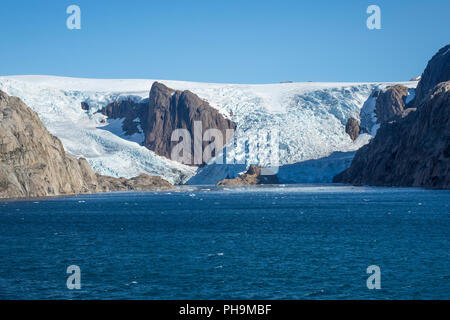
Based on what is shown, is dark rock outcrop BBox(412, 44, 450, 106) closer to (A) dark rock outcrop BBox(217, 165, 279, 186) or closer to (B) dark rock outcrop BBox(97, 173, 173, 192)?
(A) dark rock outcrop BBox(217, 165, 279, 186)

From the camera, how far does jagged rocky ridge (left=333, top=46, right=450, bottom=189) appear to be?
116 m

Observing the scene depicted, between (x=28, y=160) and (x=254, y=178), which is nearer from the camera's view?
(x=28, y=160)

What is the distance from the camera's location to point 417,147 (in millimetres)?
126562

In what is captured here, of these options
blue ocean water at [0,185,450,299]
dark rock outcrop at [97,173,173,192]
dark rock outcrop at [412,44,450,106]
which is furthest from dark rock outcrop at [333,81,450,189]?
dark rock outcrop at [97,173,173,192]

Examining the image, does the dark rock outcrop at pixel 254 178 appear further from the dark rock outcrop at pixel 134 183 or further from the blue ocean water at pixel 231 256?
the blue ocean water at pixel 231 256

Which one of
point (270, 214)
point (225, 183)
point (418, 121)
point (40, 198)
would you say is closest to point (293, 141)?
point (225, 183)

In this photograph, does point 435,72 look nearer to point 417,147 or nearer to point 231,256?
point 417,147

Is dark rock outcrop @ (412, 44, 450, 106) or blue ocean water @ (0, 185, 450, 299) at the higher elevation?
dark rock outcrop @ (412, 44, 450, 106)

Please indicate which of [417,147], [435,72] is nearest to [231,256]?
[417,147]

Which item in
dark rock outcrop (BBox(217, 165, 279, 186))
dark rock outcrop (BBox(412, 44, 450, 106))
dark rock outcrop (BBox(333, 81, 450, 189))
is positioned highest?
dark rock outcrop (BBox(412, 44, 450, 106))

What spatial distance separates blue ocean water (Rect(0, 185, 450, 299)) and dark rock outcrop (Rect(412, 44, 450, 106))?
102m

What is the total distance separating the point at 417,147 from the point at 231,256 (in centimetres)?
9455

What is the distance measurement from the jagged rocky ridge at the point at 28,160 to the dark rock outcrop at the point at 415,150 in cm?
6475

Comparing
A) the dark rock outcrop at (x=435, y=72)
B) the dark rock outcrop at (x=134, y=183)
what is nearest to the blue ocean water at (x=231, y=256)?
the dark rock outcrop at (x=435, y=72)
